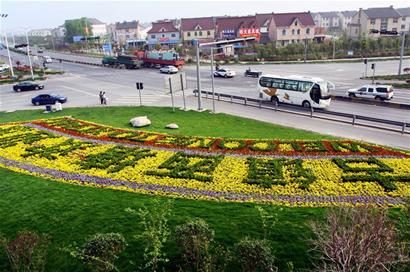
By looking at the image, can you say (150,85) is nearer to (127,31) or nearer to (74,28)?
(127,31)

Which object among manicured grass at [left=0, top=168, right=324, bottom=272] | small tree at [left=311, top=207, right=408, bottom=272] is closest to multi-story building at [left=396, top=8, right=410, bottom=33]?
manicured grass at [left=0, top=168, right=324, bottom=272]

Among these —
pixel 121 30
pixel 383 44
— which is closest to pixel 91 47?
pixel 121 30

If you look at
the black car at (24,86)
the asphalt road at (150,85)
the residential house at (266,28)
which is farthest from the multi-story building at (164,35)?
the black car at (24,86)

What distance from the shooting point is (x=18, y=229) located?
13.3 m

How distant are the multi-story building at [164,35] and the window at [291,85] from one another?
76967mm

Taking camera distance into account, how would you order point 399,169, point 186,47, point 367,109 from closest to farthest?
1. point 399,169
2. point 367,109
3. point 186,47

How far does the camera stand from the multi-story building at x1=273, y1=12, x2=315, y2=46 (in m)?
92.7

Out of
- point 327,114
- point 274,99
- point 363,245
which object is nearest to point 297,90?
point 274,99

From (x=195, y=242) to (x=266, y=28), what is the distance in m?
94.0

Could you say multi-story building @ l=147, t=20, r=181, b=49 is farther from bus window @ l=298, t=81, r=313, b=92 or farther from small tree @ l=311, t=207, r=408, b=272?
small tree @ l=311, t=207, r=408, b=272

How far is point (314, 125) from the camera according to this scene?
2778cm

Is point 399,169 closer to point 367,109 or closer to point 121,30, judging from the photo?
point 367,109

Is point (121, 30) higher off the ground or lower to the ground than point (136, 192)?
higher

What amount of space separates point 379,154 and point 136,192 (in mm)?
13132
